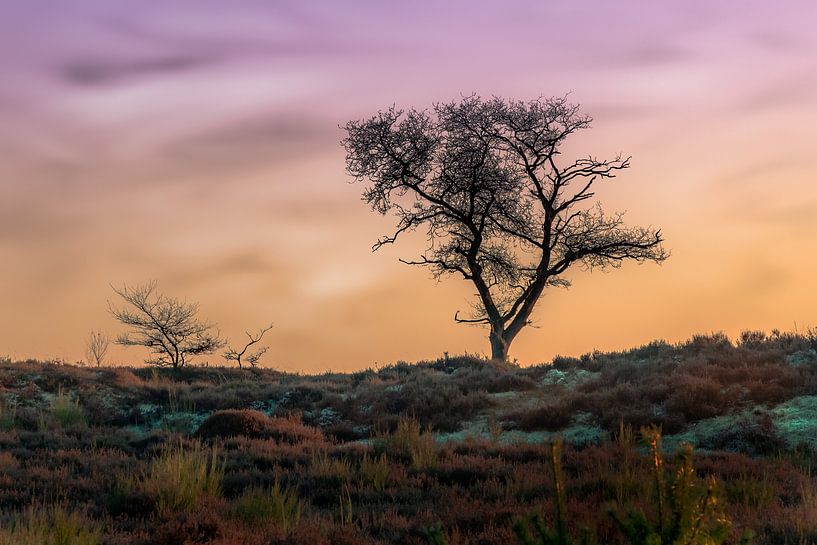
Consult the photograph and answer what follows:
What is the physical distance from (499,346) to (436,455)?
56.8 ft

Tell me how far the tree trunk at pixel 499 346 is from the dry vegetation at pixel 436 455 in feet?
20.1

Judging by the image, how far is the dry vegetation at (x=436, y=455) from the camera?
8078 millimetres

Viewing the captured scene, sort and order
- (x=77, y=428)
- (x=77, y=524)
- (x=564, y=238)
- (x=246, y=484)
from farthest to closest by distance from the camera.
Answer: (x=564, y=238) → (x=77, y=428) → (x=246, y=484) → (x=77, y=524)

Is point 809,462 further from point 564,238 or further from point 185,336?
point 185,336

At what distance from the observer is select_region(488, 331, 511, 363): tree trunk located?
94.6 feet

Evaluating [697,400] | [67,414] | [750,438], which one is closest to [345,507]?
[750,438]

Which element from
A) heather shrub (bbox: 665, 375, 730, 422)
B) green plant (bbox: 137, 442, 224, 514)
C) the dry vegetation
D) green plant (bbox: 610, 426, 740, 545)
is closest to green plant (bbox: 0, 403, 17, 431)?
the dry vegetation

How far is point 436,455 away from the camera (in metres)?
11.9

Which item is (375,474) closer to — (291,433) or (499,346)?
(291,433)

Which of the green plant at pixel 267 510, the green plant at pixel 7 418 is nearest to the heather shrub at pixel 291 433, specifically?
the green plant at pixel 267 510

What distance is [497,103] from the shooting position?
29812 millimetres

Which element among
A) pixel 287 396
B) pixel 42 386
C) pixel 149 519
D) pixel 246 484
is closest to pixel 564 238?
pixel 287 396

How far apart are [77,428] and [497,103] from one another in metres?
19.5

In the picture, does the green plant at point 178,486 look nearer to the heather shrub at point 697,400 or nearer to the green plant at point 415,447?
the green plant at point 415,447
